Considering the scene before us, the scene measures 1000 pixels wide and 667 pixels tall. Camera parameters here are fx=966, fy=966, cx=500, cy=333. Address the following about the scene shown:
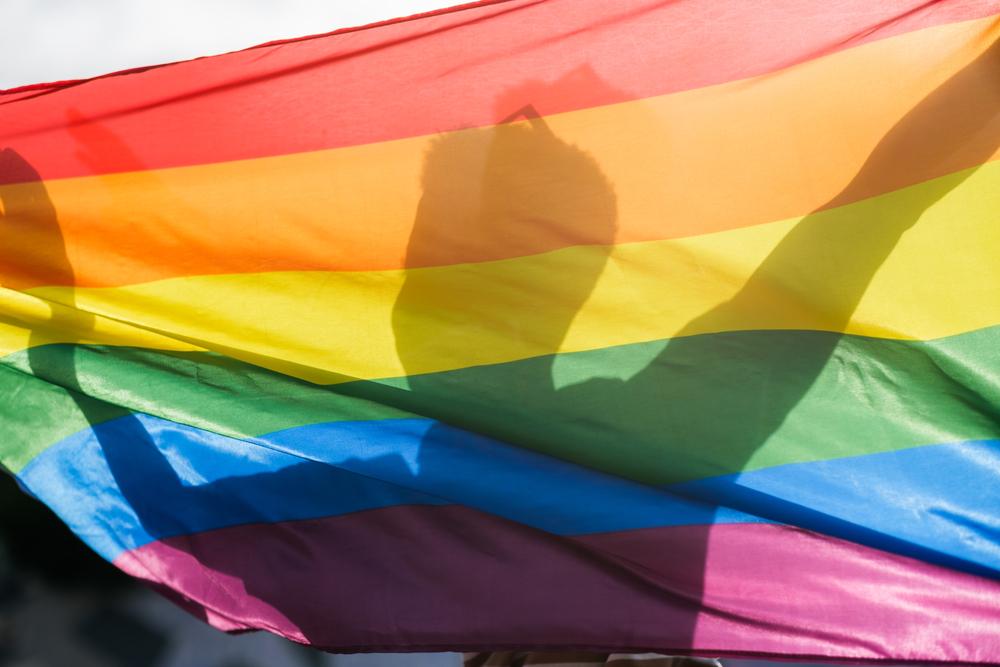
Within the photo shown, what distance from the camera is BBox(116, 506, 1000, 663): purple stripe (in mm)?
1716

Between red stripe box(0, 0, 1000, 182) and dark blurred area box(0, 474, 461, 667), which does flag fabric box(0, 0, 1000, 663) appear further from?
dark blurred area box(0, 474, 461, 667)

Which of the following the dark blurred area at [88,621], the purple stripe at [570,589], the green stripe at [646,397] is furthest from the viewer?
the dark blurred area at [88,621]

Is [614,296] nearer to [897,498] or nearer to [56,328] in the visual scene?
[897,498]

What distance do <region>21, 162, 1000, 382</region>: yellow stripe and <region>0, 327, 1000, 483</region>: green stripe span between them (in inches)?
1.6

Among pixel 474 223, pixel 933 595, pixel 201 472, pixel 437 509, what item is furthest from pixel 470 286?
pixel 933 595

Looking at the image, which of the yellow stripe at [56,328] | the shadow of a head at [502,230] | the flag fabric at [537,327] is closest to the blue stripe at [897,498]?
the flag fabric at [537,327]

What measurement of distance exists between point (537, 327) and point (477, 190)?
1.04ft

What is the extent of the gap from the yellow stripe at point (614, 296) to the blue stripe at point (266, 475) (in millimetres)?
179

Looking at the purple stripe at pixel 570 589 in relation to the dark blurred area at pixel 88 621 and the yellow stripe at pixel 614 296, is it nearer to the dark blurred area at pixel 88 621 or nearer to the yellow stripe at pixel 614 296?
the yellow stripe at pixel 614 296

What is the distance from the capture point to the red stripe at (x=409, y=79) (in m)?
1.98

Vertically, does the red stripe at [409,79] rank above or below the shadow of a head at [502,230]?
above

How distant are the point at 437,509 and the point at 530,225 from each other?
618 mm

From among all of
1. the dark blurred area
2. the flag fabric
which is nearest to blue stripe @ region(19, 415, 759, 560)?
the flag fabric

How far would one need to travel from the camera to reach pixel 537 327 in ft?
6.54
